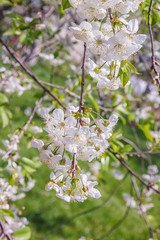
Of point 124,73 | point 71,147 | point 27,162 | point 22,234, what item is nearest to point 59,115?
point 71,147

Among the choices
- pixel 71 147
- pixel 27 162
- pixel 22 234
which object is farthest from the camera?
pixel 27 162

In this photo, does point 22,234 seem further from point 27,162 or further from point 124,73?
point 124,73

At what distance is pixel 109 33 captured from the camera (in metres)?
0.85

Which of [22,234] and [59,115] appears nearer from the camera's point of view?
[59,115]

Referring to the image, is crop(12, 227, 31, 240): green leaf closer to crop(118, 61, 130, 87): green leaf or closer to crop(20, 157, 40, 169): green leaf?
crop(20, 157, 40, 169): green leaf

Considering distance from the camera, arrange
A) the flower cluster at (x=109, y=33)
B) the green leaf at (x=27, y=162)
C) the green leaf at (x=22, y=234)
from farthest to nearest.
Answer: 1. the green leaf at (x=27, y=162)
2. the green leaf at (x=22, y=234)
3. the flower cluster at (x=109, y=33)

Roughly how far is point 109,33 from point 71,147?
1.24ft

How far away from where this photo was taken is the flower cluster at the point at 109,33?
0.77 metres

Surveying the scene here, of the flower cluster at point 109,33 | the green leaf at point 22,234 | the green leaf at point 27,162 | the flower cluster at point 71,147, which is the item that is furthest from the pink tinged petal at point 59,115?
the green leaf at point 27,162

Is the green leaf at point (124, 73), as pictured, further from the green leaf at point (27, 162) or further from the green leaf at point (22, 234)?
the green leaf at point (27, 162)

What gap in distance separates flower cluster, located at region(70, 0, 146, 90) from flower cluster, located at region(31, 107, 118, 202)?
0.52 ft

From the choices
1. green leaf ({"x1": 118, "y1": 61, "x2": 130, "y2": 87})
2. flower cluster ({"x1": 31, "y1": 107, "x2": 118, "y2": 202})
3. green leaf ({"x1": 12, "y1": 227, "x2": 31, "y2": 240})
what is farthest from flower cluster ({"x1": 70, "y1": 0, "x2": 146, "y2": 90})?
green leaf ({"x1": 12, "y1": 227, "x2": 31, "y2": 240})

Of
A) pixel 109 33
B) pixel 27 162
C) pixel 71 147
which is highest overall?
pixel 109 33

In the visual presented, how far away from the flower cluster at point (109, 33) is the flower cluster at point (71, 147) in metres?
0.16
